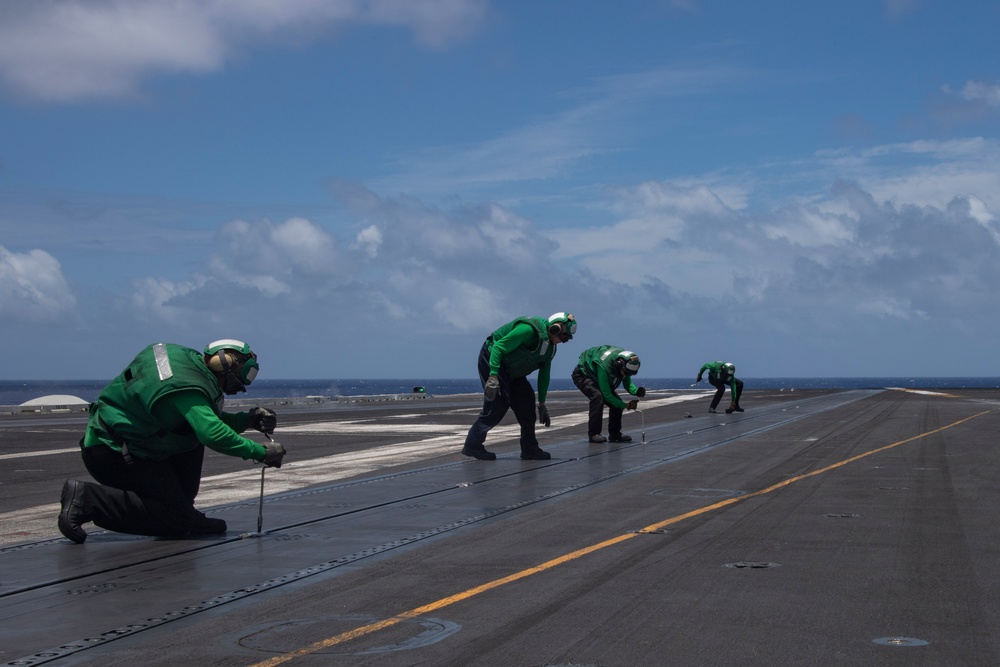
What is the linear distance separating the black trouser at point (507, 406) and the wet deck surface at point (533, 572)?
1.56m

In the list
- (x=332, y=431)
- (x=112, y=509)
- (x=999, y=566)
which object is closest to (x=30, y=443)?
(x=332, y=431)

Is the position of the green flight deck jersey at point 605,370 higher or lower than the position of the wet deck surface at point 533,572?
higher

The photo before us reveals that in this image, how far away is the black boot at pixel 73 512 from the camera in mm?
8578

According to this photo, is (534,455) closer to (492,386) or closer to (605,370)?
(492,386)

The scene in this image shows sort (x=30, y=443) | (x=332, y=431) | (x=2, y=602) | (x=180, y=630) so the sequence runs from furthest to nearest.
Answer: (x=332, y=431)
(x=30, y=443)
(x=2, y=602)
(x=180, y=630)

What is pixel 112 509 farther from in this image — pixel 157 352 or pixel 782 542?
pixel 782 542

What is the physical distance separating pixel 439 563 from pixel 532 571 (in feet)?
2.54

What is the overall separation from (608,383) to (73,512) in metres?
12.8

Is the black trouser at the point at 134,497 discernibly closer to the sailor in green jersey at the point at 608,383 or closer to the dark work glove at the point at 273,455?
the dark work glove at the point at 273,455

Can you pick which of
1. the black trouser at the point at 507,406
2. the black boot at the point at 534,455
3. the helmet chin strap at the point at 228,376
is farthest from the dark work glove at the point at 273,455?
the black boot at the point at 534,455

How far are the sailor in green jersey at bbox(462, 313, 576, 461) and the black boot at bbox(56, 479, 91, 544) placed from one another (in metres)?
8.07

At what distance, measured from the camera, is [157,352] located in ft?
29.3

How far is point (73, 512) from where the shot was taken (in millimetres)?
8633

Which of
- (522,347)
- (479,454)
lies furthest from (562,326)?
(479,454)
